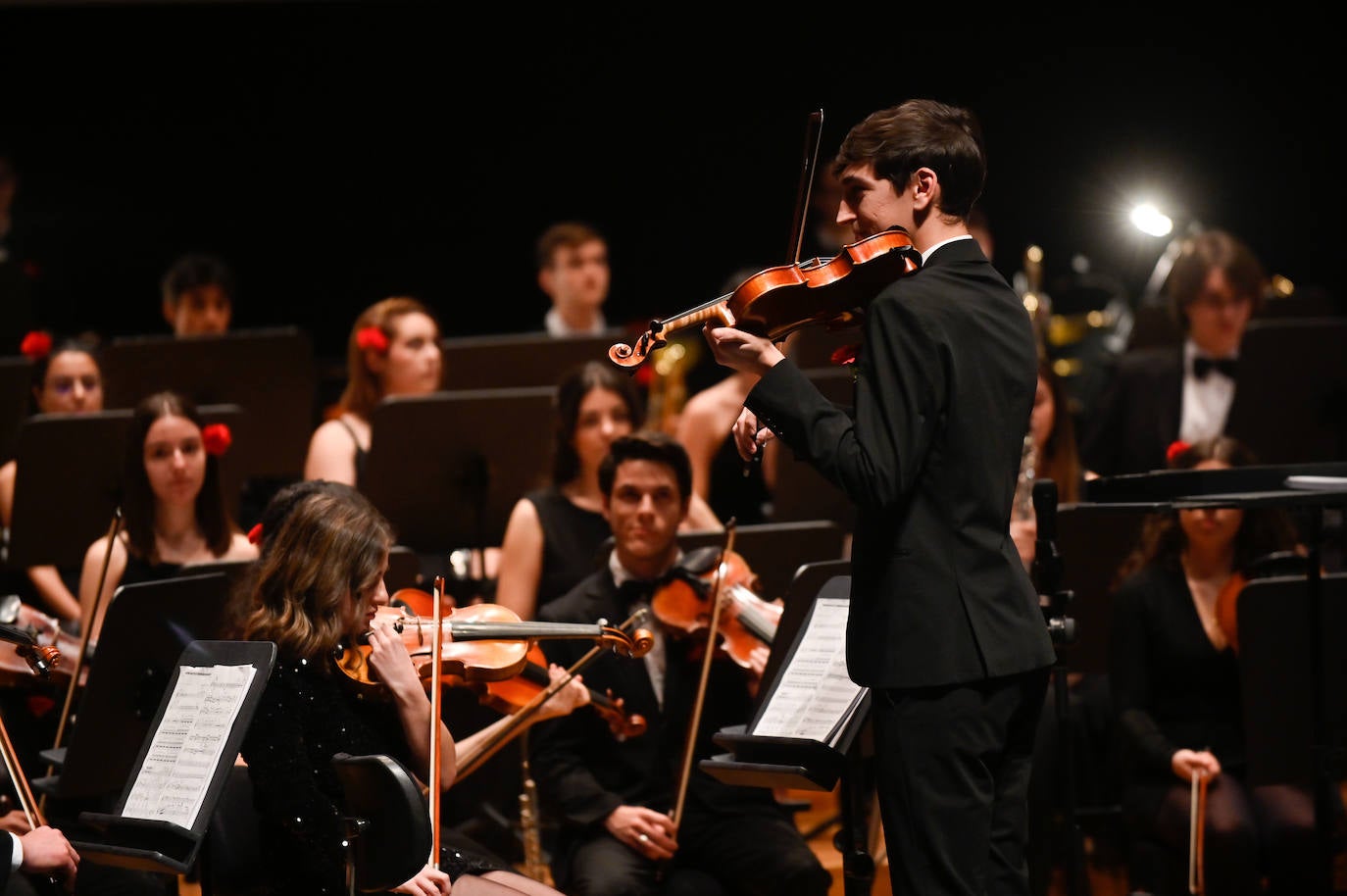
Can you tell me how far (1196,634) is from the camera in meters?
3.73

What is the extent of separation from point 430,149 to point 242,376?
2.46m

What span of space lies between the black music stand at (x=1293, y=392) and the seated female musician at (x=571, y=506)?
1530 mm

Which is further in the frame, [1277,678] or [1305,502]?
[1277,678]

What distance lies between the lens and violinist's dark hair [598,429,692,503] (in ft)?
12.0

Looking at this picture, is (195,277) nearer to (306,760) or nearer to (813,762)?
(306,760)

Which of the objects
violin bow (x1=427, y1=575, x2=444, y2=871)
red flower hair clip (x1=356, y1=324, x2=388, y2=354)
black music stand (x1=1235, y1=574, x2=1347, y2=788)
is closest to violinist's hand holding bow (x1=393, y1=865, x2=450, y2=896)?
violin bow (x1=427, y1=575, x2=444, y2=871)

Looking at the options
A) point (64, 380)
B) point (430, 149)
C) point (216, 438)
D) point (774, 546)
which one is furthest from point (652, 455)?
point (430, 149)

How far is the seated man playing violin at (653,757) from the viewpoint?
10.7 feet

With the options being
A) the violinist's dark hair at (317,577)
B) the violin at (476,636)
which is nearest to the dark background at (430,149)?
the violin at (476,636)

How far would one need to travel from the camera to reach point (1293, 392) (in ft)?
14.7

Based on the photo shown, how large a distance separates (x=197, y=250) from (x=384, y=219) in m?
0.81

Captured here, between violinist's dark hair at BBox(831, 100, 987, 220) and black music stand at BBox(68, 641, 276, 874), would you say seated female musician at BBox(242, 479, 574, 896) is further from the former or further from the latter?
violinist's dark hair at BBox(831, 100, 987, 220)

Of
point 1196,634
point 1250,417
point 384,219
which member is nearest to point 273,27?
point 384,219

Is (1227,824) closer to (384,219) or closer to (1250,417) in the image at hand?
(1250,417)
